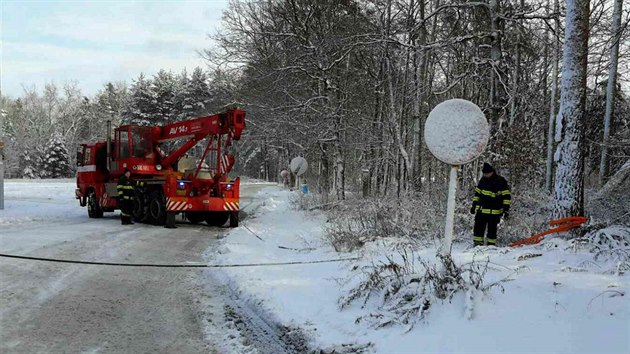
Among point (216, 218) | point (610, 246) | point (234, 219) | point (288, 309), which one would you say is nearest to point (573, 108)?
point (610, 246)

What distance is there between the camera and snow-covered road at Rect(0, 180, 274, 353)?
4.85m

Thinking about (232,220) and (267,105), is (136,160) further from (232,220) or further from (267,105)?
(267,105)

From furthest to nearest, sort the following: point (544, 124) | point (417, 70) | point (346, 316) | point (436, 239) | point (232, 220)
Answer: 1. point (544, 124)
2. point (417, 70)
3. point (232, 220)
4. point (436, 239)
5. point (346, 316)

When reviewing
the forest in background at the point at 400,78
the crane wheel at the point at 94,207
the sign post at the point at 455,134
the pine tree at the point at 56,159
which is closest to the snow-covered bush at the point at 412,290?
the sign post at the point at 455,134

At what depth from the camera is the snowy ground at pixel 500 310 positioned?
155 inches

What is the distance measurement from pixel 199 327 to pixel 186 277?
250 cm

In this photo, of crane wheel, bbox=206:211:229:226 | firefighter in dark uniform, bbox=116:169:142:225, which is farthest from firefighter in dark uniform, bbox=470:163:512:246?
firefighter in dark uniform, bbox=116:169:142:225

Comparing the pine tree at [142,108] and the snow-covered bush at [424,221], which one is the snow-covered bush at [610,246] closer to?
the snow-covered bush at [424,221]

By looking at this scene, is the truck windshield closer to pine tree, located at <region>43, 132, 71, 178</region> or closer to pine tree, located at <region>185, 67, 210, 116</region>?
pine tree, located at <region>185, 67, 210, 116</region>

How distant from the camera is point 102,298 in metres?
6.35

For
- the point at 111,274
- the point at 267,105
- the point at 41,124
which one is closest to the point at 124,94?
the point at 41,124

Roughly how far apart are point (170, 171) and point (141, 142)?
168cm

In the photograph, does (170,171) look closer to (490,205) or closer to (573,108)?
(490,205)

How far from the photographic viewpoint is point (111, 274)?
7703 millimetres
